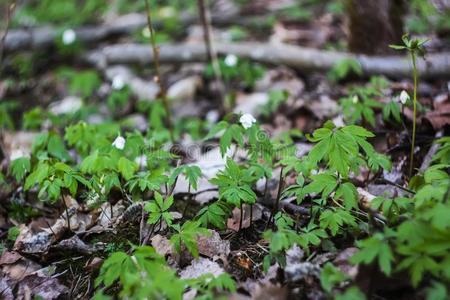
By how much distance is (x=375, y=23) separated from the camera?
4.36 m

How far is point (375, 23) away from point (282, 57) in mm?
1082

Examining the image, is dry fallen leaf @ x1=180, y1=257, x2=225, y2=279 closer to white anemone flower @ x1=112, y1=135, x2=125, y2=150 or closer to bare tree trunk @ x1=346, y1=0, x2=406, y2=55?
white anemone flower @ x1=112, y1=135, x2=125, y2=150

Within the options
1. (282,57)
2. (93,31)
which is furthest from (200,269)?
(93,31)

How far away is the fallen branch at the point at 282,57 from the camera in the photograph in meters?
4.18

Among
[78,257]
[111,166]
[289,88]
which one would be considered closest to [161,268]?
[78,257]

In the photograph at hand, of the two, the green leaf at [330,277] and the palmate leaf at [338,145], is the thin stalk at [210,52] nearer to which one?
the palmate leaf at [338,145]

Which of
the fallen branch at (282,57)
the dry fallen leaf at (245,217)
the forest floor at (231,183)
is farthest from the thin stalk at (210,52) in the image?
the dry fallen leaf at (245,217)

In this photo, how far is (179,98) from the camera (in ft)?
15.9

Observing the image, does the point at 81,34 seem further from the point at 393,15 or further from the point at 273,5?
the point at 393,15

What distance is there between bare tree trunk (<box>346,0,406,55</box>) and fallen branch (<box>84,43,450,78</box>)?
0.16 meters

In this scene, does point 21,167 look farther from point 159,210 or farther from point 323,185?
point 323,185

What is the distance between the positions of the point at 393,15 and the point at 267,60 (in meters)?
1.45

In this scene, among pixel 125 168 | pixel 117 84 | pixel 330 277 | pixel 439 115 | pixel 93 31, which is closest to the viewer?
pixel 330 277

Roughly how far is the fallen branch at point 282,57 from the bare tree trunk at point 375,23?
16 cm
